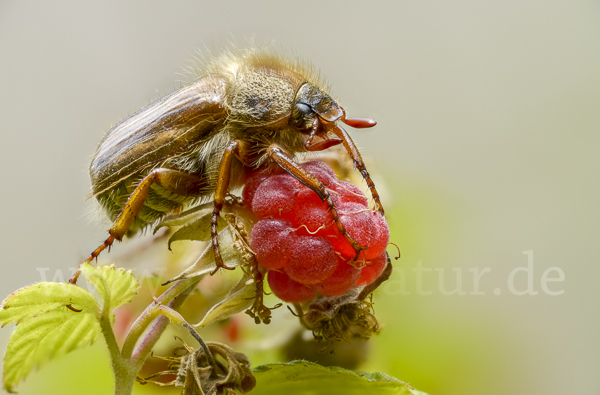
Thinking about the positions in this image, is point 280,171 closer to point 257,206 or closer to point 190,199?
point 257,206

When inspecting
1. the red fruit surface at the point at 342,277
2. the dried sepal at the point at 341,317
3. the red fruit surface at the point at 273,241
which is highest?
the red fruit surface at the point at 273,241

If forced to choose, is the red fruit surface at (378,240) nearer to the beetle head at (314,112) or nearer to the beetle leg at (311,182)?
the beetle leg at (311,182)

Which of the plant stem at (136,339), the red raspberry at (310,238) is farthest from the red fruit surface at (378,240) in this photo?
the plant stem at (136,339)

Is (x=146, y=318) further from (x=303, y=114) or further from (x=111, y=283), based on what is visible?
(x=303, y=114)

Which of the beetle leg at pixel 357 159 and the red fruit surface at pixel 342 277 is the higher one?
the beetle leg at pixel 357 159

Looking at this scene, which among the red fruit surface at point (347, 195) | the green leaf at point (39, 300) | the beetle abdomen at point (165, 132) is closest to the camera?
the green leaf at point (39, 300)

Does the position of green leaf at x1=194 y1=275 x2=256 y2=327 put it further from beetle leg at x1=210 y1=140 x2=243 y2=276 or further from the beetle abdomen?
the beetle abdomen
